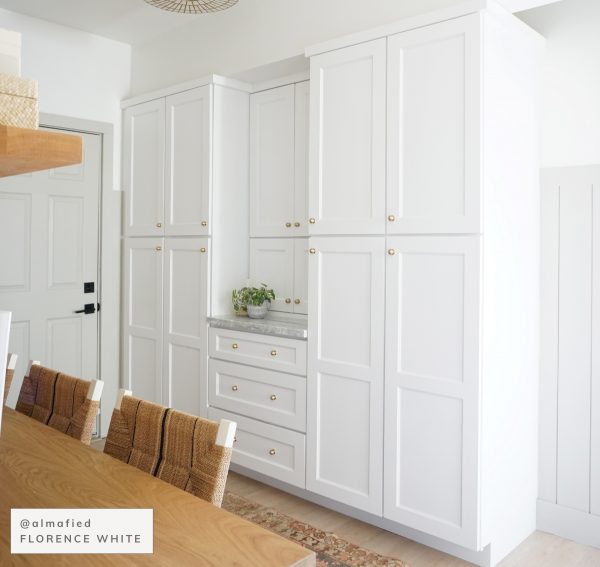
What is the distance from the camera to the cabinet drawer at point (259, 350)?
3055 mm

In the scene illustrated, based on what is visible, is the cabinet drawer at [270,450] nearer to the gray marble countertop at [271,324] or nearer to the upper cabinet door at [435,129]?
the gray marble countertop at [271,324]

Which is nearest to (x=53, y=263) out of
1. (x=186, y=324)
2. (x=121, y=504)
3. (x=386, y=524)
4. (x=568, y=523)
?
(x=186, y=324)

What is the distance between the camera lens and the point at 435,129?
2.50 meters

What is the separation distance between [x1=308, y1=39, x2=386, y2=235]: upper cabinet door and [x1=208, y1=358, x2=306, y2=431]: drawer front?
0.80m

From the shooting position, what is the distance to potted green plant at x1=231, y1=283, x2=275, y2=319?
346 centimetres

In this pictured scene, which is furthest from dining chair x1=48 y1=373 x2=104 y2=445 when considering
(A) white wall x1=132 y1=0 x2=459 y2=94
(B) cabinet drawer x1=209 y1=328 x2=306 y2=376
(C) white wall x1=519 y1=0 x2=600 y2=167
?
(C) white wall x1=519 y1=0 x2=600 y2=167

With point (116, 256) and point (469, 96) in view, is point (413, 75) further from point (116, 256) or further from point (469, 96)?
point (116, 256)

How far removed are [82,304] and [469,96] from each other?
2852 millimetres

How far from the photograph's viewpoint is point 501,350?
2.52m

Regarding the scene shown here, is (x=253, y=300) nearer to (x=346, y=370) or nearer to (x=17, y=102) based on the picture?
(x=346, y=370)

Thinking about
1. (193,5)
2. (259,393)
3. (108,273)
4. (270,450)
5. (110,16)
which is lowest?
(270,450)

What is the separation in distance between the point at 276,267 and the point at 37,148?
117 inches

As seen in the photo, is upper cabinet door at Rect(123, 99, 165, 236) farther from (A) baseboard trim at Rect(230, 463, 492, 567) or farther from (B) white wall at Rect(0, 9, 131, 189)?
(A) baseboard trim at Rect(230, 463, 492, 567)
